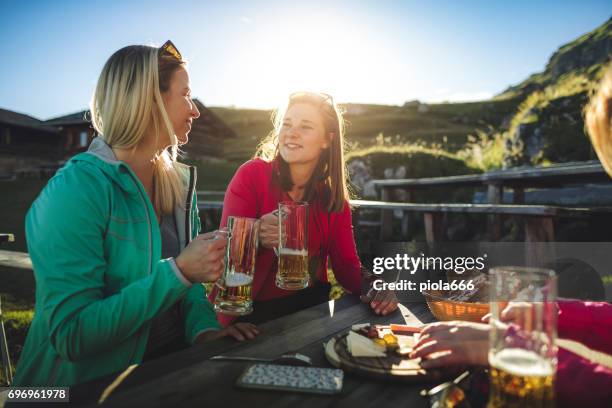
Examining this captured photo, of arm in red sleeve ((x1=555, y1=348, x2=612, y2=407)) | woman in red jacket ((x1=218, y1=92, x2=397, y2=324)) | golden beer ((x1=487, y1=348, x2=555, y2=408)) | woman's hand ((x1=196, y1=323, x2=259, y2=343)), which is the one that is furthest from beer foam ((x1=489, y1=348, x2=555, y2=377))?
woman in red jacket ((x1=218, y1=92, x2=397, y2=324))

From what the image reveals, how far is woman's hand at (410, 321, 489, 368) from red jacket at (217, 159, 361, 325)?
146 cm

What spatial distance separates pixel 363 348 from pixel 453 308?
1.97 ft

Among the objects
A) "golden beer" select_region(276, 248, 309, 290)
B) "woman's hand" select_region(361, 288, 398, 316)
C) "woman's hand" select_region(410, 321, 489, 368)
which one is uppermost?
"golden beer" select_region(276, 248, 309, 290)

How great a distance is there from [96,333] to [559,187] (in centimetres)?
970

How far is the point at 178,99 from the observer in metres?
2.26

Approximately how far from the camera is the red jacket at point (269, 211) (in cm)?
293

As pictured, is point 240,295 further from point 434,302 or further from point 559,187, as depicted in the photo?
point 559,187

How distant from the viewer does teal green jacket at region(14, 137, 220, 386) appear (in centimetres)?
151

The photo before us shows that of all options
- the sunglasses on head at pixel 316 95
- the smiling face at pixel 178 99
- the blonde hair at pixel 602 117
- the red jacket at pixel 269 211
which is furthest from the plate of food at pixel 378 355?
the sunglasses on head at pixel 316 95

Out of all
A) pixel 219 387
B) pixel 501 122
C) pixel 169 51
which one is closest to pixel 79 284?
pixel 219 387

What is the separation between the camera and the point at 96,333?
4.92 feet

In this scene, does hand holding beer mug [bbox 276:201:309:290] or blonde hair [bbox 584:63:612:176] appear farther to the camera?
hand holding beer mug [bbox 276:201:309:290]

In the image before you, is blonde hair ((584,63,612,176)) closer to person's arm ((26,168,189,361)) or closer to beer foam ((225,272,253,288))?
beer foam ((225,272,253,288))

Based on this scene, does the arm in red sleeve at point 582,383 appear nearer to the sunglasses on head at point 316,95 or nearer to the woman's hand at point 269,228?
the woman's hand at point 269,228
